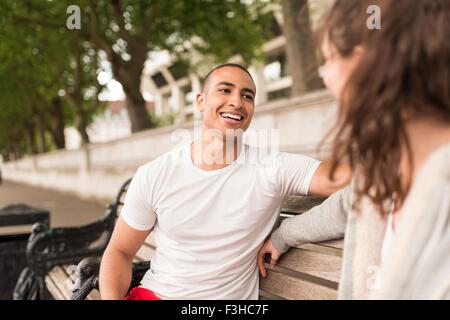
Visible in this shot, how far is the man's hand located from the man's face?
521 millimetres

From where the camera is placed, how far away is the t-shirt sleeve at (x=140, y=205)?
2.17m

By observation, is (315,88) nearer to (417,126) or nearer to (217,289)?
(217,289)

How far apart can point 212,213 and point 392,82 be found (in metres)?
1.09

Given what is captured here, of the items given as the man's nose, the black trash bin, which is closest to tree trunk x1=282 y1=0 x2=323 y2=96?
the black trash bin

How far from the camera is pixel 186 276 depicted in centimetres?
211

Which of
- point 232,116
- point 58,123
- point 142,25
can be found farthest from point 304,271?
point 58,123

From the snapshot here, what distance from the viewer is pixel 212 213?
81.7 inches

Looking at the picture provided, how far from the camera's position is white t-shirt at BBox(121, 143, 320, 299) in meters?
2.08

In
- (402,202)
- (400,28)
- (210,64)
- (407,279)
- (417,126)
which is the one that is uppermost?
(210,64)

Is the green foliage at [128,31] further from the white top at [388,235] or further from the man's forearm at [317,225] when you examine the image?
the white top at [388,235]

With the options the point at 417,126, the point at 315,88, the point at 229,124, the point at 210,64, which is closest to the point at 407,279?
the point at 417,126

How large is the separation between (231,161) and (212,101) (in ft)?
0.93

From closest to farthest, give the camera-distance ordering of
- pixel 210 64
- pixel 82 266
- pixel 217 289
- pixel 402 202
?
pixel 402 202, pixel 217 289, pixel 82 266, pixel 210 64

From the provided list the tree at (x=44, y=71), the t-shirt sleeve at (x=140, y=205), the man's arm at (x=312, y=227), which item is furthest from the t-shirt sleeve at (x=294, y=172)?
the tree at (x=44, y=71)
